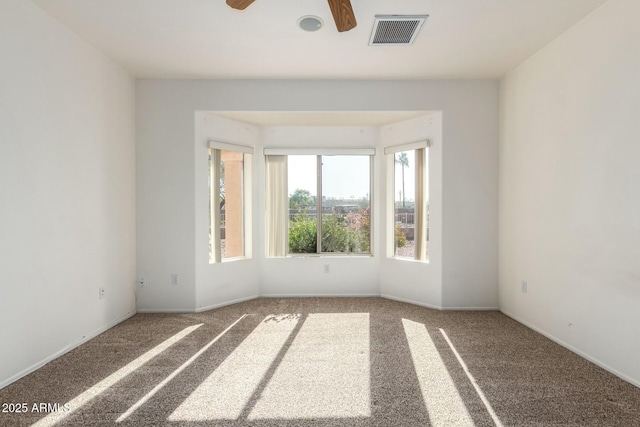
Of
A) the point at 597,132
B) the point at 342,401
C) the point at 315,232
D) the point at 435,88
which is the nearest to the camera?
the point at 342,401

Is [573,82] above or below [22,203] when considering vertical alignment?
above

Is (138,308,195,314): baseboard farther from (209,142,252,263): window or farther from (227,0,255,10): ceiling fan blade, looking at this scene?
(227,0,255,10): ceiling fan blade

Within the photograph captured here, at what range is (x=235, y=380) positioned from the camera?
7.65ft

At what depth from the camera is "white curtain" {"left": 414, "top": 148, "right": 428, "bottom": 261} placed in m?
4.16

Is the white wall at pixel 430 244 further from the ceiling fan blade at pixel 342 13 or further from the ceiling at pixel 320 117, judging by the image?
the ceiling fan blade at pixel 342 13

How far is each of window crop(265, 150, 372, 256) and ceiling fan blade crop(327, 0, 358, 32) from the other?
7.48 feet

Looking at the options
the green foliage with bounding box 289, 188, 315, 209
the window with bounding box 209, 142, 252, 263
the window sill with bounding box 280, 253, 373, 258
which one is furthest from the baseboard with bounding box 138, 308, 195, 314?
the green foliage with bounding box 289, 188, 315, 209

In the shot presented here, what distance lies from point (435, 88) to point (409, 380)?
2.99m

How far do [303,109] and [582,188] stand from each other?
8.70 feet

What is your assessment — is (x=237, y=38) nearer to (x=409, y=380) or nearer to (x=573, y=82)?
(x=573, y=82)

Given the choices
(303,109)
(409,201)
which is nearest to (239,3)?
(303,109)

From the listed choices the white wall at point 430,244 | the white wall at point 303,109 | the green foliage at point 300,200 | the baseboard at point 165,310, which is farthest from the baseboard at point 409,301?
the baseboard at point 165,310

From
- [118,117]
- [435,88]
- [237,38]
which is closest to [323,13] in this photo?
[237,38]

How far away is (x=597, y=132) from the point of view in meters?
2.54
